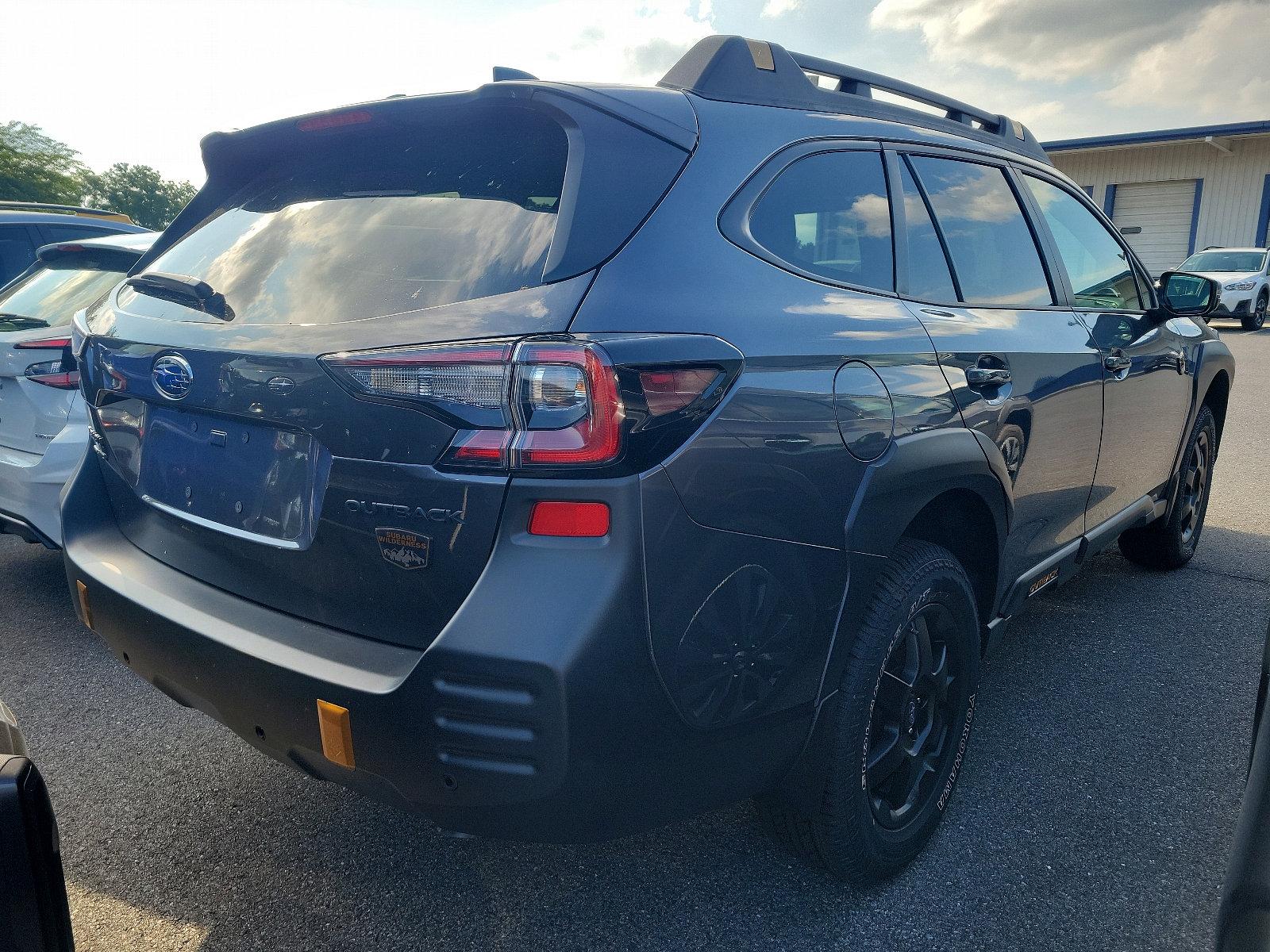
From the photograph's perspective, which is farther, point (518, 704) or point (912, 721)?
point (912, 721)

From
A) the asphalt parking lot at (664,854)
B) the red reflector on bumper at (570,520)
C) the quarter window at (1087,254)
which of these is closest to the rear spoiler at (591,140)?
the red reflector on bumper at (570,520)

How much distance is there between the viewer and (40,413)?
371cm

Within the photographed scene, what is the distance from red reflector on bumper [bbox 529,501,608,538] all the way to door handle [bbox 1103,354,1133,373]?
2.24 metres

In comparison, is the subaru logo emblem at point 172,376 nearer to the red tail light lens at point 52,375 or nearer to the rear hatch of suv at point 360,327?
the rear hatch of suv at point 360,327

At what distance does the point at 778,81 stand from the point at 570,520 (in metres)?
1.24

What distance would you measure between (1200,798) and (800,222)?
1.92m

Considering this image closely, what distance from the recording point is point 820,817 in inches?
79.6

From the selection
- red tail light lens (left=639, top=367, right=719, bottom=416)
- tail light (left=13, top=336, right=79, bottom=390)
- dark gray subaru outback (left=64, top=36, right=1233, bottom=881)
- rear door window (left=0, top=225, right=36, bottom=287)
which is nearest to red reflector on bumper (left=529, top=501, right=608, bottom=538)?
dark gray subaru outback (left=64, top=36, right=1233, bottom=881)

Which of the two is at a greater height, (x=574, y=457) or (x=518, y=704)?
(x=574, y=457)

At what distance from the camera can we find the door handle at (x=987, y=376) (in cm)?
231

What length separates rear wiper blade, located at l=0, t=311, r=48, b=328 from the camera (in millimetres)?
3924

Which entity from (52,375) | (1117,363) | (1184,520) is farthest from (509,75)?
(1184,520)

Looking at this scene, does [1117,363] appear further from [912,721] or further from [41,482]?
[41,482]

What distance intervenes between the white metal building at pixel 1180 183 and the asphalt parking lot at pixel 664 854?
2494 cm
